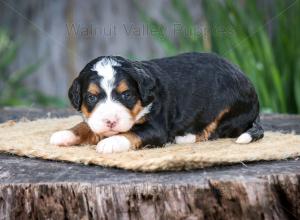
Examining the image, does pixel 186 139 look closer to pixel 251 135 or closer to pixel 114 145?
pixel 251 135

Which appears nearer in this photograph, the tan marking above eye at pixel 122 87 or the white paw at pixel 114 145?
the white paw at pixel 114 145

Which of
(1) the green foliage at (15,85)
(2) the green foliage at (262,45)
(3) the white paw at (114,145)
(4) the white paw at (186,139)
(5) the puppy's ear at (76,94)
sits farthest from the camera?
(1) the green foliage at (15,85)

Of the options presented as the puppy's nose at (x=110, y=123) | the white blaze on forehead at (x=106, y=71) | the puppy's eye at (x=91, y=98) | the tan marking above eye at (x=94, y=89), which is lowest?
the puppy's nose at (x=110, y=123)

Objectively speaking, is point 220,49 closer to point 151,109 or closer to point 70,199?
point 151,109

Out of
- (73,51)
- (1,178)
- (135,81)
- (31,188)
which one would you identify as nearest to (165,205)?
(31,188)

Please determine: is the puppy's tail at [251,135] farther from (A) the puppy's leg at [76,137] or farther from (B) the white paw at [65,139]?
(B) the white paw at [65,139]

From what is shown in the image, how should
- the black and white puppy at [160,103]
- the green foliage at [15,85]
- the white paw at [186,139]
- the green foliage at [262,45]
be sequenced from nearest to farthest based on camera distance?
the black and white puppy at [160,103], the white paw at [186,139], the green foliage at [262,45], the green foliage at [15,85]

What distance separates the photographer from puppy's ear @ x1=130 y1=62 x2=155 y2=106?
3.79m

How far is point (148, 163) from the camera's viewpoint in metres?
3.12

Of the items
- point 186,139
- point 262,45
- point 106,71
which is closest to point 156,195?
point 106,71

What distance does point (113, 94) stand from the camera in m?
3.69

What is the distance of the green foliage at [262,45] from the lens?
271 inches

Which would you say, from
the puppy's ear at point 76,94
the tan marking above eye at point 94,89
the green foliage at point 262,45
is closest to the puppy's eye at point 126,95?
the tan marking above eye at point 94,89

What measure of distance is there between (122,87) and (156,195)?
1057 millimetres
